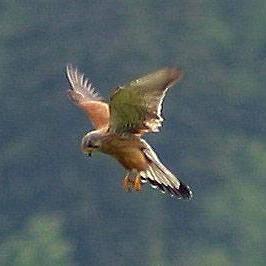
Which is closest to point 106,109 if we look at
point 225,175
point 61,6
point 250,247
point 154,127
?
point 154,127

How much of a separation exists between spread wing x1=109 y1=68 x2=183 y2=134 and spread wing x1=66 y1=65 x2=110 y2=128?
0.49 metres

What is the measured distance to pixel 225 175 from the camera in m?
38.6

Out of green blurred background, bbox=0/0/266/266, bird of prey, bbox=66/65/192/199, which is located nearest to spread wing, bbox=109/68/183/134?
bird of prey, bbox=66/65/192/199

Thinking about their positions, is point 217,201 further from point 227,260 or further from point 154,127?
point 154,127

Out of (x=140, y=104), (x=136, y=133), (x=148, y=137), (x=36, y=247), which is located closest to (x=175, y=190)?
(x=136, y=133)

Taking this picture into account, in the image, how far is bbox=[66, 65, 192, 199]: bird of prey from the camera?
7.54 meters

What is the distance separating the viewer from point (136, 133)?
793 cm

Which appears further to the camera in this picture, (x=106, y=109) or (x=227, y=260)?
(x=227, y=260)

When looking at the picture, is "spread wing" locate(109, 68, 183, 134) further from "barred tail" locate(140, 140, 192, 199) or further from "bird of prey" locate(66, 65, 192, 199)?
"barred tail" locate(140, 140, 192, 199)

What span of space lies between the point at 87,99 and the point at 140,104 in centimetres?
159

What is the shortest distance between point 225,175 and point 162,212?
2713 mm

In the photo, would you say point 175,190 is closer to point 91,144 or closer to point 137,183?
point 137,183

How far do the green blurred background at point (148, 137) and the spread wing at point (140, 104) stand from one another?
86.1 feet

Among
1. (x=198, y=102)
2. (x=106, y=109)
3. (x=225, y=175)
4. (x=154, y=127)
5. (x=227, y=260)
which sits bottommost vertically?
(x=154, y=127)
